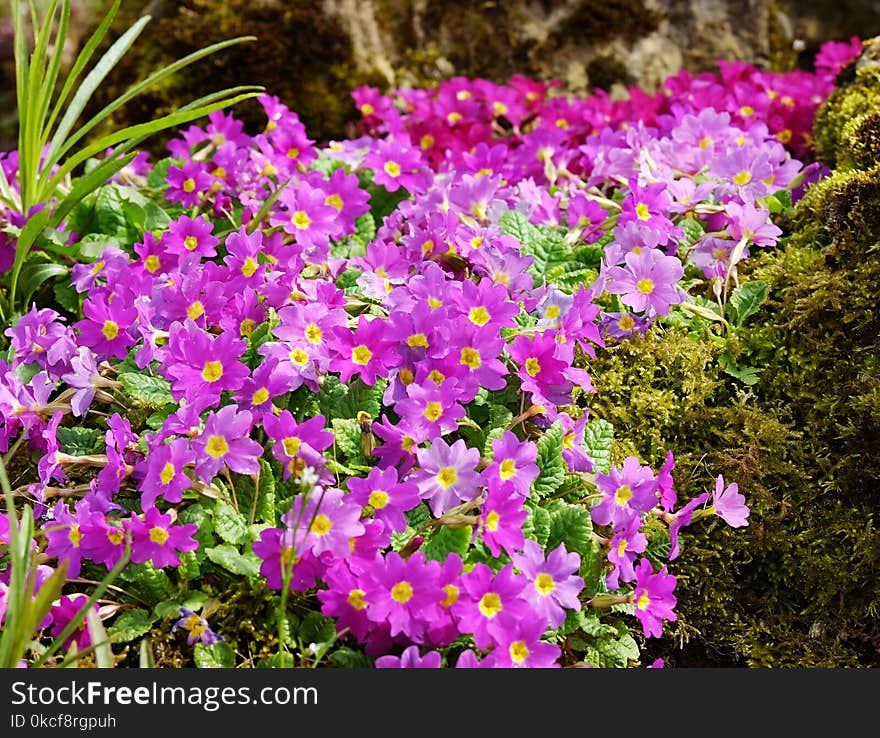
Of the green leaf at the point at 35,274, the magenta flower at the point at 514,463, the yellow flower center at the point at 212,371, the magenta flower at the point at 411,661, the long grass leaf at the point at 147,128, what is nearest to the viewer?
the magenta flower at the point at 411,661

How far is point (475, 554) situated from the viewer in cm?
185

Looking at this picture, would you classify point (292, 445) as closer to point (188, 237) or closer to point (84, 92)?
point (188, 237)

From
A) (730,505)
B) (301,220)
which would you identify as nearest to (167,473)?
(301,220)

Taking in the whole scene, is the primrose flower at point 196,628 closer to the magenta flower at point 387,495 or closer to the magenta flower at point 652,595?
the magenta flower at point 387,495

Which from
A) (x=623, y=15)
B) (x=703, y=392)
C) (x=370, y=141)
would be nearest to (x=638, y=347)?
(x=703, y=392)

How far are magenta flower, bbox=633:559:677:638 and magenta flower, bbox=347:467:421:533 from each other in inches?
19.7

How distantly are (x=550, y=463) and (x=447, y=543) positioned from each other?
31 cm

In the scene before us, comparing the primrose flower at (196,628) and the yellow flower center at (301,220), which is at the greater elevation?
the yellow flower center at (301,220)

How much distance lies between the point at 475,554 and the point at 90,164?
81.3 inches

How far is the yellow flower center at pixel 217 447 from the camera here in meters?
1.81

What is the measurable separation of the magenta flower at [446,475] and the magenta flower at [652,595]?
0.40m

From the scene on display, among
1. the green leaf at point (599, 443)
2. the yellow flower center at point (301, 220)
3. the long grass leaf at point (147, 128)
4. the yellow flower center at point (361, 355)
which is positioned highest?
the long grass leaf at point (147, 128)

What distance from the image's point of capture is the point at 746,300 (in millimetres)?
2475

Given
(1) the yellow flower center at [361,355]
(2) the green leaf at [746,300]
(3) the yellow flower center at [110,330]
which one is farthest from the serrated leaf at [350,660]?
(2) the green leaf at [746,300]
